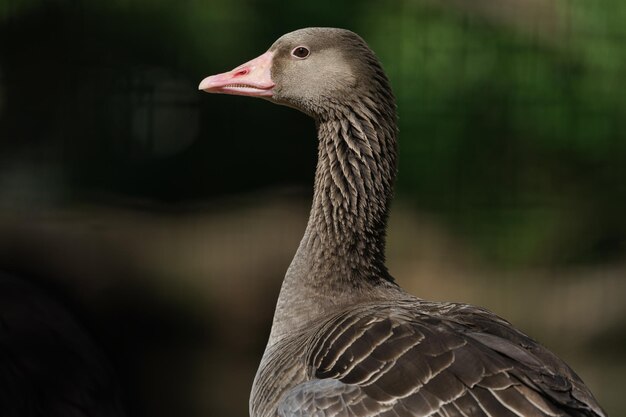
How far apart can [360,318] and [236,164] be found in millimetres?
1589

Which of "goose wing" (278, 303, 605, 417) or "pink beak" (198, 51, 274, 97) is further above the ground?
"pink beak" (198, 51, 274, 97)

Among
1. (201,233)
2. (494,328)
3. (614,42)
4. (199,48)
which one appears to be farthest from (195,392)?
(614,42)

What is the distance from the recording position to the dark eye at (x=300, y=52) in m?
2.88

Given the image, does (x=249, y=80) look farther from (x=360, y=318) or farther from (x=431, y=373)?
(x=431, y=373)

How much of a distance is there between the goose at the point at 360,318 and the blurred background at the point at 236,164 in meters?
0.98

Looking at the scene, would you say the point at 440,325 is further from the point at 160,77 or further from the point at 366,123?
the point at 160,77

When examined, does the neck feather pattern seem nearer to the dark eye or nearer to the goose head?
the goose head

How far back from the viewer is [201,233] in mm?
3896

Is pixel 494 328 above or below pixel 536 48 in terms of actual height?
below

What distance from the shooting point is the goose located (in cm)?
207

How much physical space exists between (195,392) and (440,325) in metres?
1.78

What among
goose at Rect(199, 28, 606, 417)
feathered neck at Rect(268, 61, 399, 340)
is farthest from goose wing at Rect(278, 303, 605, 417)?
feathered neck at Rect(268, 61, 399, 340)

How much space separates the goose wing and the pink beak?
2.72 feet

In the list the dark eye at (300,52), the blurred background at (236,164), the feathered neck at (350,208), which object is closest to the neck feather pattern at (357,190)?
the feathered neck at (350,208)
